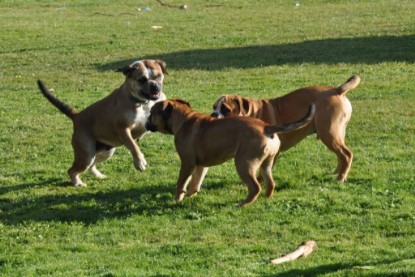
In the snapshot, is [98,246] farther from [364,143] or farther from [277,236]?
[364,143]

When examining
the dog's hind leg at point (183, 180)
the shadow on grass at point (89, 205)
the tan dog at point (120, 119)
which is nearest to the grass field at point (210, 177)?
the shadow on grass at point (89, 205)

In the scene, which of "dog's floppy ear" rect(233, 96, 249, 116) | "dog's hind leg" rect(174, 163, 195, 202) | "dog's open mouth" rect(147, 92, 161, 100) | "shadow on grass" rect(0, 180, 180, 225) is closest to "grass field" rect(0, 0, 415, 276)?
"shadow on grass" rect(0, 180, 180, 225)

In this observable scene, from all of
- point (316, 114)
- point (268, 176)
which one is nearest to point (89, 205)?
point (268, 176)

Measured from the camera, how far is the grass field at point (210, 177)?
31.5 feet

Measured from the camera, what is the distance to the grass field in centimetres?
960

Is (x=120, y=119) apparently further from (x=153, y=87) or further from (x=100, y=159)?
(x=100, y=159)

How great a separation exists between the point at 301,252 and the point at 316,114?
3008 millimetres

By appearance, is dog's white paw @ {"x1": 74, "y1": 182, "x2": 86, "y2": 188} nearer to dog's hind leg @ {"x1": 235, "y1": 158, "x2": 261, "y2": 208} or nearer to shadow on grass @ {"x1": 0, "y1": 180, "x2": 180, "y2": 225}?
shadow on grass @ {"x1": 0, "y1": 180, "x2": 180, "y2": 225}

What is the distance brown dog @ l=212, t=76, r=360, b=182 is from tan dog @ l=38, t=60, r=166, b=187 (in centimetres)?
107

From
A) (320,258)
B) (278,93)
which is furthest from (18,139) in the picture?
(320,258)

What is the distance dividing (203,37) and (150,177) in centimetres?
1381

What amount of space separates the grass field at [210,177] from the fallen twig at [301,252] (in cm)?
8

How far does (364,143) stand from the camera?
14.2m

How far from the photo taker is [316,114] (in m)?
12.1
